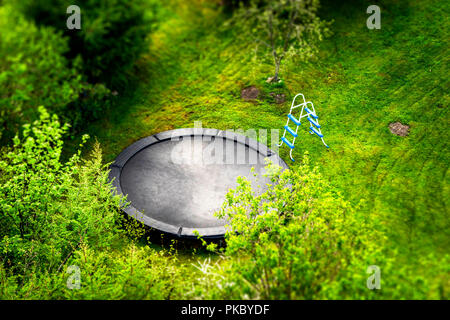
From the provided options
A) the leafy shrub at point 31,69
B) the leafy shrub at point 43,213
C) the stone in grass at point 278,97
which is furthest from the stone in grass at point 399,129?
the leafy shrub at point 31,69

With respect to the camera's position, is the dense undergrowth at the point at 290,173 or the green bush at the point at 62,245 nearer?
the dense undergrowth at the point at 290,173

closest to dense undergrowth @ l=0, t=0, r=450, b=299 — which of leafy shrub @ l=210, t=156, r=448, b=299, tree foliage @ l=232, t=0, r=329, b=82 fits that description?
leafy shrub @ l=210, t=156, r=448, b=299

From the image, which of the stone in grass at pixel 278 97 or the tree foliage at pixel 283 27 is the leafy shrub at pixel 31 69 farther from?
the stone in grass at pixel 278 97

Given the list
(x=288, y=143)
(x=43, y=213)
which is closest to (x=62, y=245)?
(x=43, y=213)

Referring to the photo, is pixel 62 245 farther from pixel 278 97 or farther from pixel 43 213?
pixel 278 97

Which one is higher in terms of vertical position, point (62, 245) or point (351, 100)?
point (351, 100)

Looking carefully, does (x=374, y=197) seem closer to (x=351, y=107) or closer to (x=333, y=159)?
(x=333, y=159)
